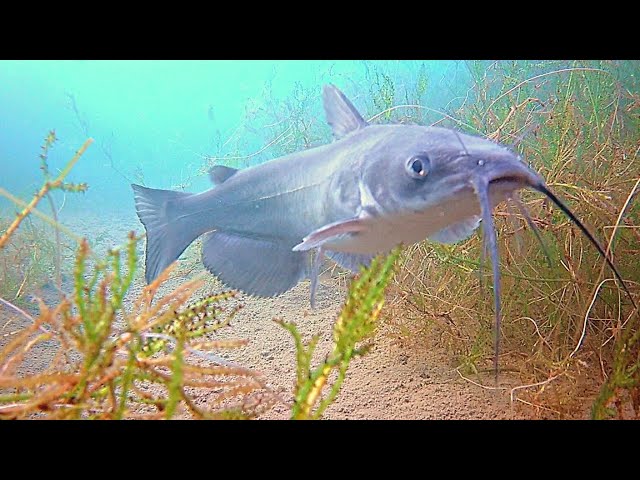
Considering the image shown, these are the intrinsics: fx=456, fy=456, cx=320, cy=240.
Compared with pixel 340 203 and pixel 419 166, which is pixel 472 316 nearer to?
pixel 340 203

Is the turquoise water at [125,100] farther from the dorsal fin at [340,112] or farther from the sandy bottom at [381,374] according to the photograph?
the dorsal fin at [340,112]

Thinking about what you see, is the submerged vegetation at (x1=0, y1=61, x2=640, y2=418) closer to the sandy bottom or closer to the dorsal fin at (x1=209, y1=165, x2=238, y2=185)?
the sandy bottom

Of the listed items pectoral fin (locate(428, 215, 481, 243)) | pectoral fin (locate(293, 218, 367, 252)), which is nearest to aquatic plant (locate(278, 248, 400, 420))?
pectoral fin (locate(293, 218, 367, 252))

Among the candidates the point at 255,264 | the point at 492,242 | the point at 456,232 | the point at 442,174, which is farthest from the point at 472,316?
the point at 492,242

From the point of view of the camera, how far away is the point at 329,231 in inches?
92.8

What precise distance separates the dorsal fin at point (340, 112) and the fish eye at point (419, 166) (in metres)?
1.08

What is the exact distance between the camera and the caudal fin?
3.57 m

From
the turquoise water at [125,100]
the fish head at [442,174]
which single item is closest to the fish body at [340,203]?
the fish head at [442,174]

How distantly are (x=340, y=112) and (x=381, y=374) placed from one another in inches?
74.5

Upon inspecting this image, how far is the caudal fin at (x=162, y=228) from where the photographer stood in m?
3.57

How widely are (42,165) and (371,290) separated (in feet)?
6.66
